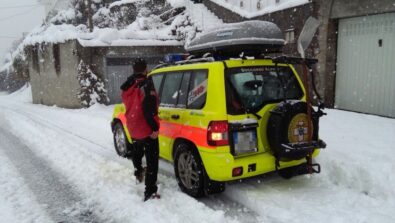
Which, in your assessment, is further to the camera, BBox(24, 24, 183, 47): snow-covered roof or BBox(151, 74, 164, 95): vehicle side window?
BBox(24, 24, 183, 47): snow-covered roof

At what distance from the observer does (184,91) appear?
5199mm

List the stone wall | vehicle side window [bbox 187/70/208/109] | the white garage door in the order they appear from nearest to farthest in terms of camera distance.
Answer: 1. vehicle side window [bbox 187/70/208/109]
2. the white garage door
3. the stone wall

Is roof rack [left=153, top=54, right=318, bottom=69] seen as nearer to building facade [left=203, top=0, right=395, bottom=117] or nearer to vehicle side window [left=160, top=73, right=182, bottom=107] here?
vehicle side window [left=160, top=73, right=182, bottom=107]

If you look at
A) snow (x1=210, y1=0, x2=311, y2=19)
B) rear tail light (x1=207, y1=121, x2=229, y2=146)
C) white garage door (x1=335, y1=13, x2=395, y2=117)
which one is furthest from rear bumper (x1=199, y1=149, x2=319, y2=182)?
snow (x1=210, y1=0, x2=311, y2=19)

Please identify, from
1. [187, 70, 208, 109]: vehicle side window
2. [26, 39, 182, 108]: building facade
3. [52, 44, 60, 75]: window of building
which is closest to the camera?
[187, 70, 208, 109]: vehicle side window

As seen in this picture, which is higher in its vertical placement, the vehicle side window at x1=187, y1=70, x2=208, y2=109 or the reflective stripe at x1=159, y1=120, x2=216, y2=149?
the vehicle side window at x1=187, y1=70, x2=208, y2=109

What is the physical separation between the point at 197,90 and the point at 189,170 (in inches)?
44.9

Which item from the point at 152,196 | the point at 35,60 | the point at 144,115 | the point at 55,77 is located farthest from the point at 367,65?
the point at 35,60

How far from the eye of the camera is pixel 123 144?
7.13 m

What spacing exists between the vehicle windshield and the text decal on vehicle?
14.5 inches

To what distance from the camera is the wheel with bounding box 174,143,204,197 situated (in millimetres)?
4711

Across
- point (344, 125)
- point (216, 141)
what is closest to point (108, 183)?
point (216, 141)

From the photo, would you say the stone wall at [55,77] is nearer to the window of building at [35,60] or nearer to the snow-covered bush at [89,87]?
the window of building at [35,60]

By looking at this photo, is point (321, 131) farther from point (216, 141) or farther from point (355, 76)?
Result: point (216, 141)
